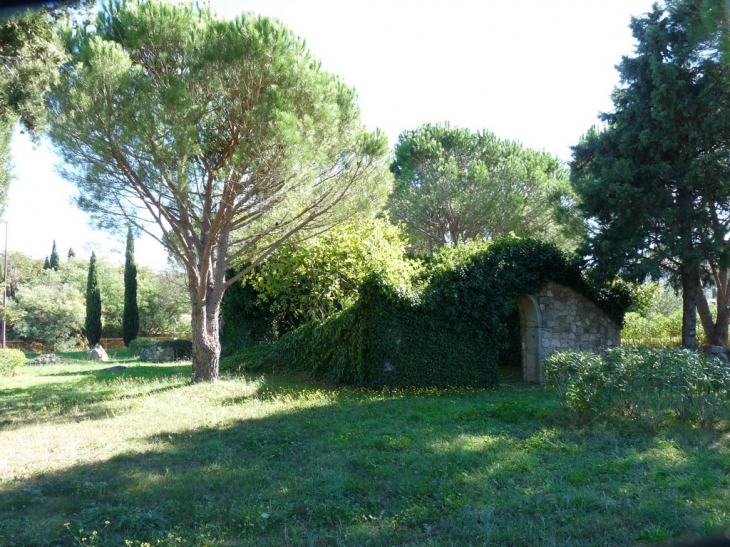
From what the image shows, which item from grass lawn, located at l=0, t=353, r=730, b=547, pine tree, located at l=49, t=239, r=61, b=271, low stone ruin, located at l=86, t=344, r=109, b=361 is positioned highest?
pine tree, located at l=49, t=239, r=61, b=271

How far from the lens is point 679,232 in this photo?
14.4 metres

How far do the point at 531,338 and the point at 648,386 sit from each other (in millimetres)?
7536

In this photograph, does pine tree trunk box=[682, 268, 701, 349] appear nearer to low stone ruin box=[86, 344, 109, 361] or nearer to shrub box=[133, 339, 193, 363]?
shrub box=[133, 339, 193, 363]

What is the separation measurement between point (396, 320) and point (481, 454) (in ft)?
20.4

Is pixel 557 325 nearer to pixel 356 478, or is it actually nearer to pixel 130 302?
pixel 356 478

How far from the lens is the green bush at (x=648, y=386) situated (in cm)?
707

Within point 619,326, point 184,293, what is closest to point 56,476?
point 619,326

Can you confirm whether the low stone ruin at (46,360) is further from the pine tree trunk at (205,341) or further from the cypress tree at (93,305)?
Result: the pine tree trunk at (205,341)

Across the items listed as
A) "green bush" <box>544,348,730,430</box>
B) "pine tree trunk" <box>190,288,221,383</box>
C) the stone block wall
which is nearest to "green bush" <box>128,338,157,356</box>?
"pine tree trunk" <box>190,288,221,383</box>

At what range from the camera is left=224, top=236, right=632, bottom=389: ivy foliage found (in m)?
12.1

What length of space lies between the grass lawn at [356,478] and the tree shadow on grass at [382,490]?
18 millimetres

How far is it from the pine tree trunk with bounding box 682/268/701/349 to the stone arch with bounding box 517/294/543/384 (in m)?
4.06

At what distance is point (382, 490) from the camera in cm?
489

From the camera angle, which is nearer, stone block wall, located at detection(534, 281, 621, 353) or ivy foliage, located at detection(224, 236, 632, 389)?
ivy foliage, located at detection(224, 236, 632, 389)
